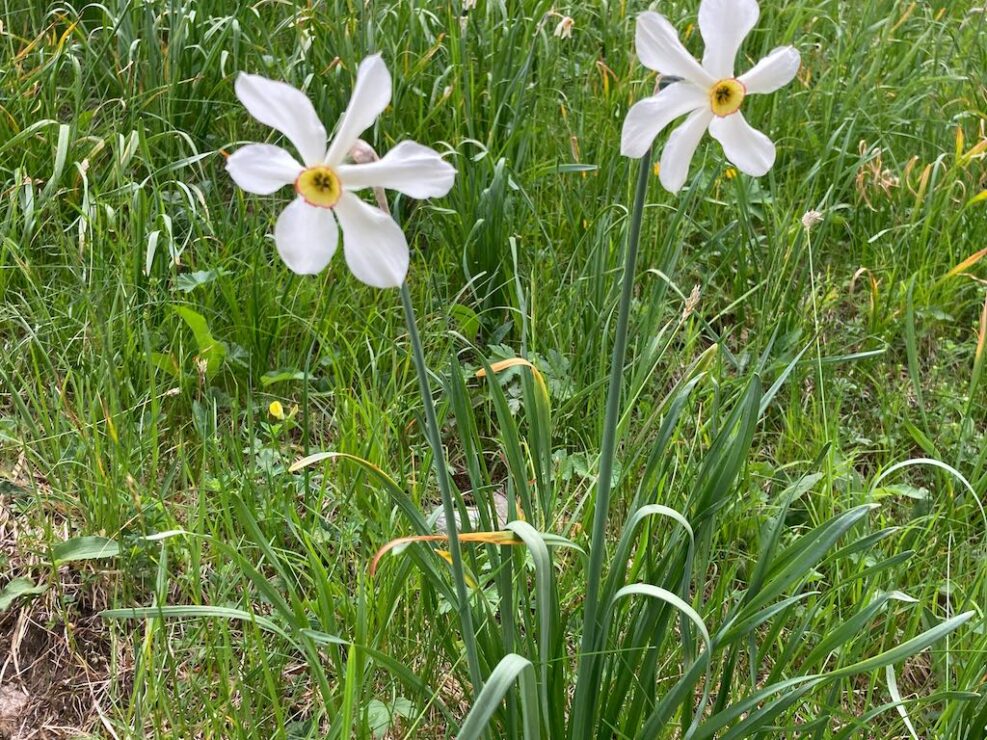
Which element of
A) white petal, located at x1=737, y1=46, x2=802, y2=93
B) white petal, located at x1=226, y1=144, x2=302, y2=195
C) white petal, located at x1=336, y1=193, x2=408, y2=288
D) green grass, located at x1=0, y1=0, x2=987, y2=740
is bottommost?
green grass, located at x1=0, y1=0, x2=987, y2=740

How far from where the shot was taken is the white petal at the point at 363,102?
98 cm

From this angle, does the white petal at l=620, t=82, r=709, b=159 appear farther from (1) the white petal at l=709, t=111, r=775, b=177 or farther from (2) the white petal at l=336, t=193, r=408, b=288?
(2) the white petal at l=336, t=193, r=408, b=288

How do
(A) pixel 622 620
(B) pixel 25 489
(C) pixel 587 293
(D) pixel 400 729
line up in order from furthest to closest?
(C) pixel 587 293, (B) pixel 25 489, (D) pixel 400 729, (A) pixel 622 620

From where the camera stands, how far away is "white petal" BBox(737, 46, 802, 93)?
1126 mm

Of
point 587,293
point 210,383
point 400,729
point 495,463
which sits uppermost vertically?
point 587,293

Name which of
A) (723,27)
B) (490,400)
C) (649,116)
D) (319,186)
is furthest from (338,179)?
(490,400)

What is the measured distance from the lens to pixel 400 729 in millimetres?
1691

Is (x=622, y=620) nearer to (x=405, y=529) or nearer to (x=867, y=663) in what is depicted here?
(x=867, y=663)

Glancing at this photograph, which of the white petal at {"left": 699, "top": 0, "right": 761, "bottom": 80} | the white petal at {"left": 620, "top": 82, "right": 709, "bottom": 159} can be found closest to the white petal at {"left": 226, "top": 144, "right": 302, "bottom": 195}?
the white petal at {"left": 620, "top": 82, "right": 709, "bottom": 159}

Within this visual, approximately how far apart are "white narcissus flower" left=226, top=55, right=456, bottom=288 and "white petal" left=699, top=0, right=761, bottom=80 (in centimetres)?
32

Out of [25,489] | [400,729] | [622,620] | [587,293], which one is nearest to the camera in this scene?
[622,620]

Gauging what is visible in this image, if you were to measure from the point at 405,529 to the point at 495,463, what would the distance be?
0.46 m

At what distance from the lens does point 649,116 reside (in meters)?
1.06

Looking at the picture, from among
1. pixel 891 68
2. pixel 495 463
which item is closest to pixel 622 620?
pixel 495 463
